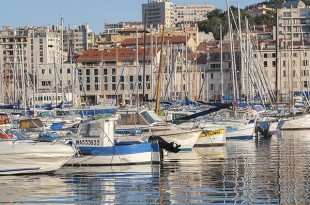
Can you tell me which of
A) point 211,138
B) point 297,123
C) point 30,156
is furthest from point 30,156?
point 297,123

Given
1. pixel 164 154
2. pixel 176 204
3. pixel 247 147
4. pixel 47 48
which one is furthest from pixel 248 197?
pixel 47 48

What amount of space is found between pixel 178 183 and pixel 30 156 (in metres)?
4.85

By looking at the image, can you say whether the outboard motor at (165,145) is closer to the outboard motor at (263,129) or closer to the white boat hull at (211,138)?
the white boat hull at (211,138)

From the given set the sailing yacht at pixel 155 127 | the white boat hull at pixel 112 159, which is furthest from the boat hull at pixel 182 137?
the white boat hull at pixel 112 159

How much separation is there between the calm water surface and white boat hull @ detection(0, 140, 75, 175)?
1.13 feet

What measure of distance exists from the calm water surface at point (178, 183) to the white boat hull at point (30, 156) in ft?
1.13

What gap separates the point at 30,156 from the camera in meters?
30.1

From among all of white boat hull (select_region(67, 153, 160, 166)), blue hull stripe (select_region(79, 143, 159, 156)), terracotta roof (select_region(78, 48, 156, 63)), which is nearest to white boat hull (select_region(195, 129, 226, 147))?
white boat hull (select_region(67, 153, 160, 166))

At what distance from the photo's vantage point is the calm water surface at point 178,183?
24.4m

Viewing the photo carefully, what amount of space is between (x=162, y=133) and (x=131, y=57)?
92.0m

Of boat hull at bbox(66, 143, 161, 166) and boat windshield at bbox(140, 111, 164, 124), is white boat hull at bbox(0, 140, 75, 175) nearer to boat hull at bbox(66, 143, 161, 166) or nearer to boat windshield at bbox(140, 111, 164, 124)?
boat hull at bbox(66, 143, 161, 166)

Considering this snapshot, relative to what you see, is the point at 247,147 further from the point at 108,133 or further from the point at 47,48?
the point at 47,48

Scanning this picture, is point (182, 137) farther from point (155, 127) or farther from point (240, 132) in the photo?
point (240, 132)

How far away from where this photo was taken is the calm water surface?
80.2ft
